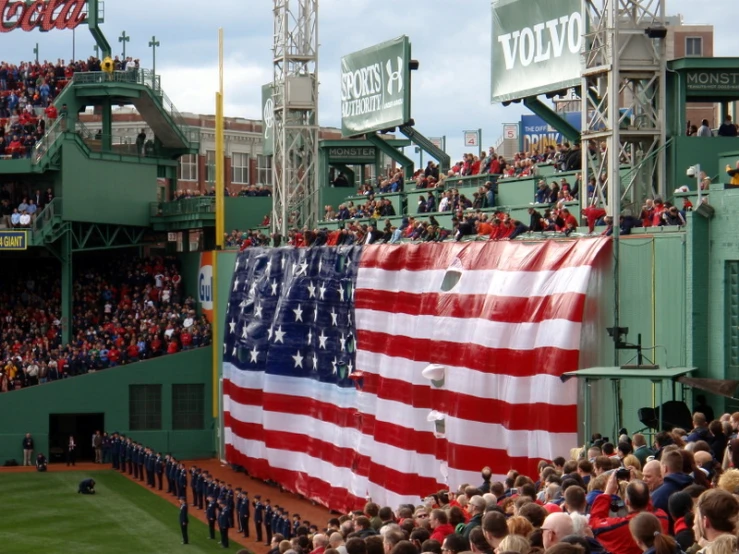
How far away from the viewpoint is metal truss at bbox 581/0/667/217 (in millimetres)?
21938

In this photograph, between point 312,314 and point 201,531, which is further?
point 312,314

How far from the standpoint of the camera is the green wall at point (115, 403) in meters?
39.5

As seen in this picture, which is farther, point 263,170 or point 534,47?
point 263,170

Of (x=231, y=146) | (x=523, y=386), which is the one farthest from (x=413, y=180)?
(x=231, y=146)

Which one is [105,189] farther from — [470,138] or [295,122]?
A: [470,138]

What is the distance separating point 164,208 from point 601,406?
26481mm

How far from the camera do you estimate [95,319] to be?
142ft

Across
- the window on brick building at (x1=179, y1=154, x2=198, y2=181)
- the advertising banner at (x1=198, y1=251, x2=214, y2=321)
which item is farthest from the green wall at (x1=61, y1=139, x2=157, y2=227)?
the window on brick building at (x1=179, y1=154, x2=198, y2=181)

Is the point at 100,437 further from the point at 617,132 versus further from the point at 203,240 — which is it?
the point at 617,132

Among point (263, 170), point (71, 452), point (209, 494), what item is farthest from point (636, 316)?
point (263, 170)

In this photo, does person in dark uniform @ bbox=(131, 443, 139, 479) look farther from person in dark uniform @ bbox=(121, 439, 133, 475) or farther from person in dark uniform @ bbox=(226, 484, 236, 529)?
person in dark uniform @ bbox=(226, 484, 236, 529)

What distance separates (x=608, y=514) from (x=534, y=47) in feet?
74.5

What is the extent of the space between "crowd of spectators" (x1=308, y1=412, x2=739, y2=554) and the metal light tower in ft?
81.3

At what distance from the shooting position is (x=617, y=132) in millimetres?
21500
